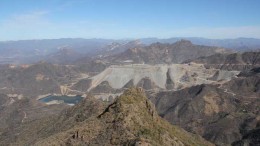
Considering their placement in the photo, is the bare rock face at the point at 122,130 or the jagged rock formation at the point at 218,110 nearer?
the bare rock face at the point at 122,130

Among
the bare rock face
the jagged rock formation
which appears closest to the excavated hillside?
the bare rock face

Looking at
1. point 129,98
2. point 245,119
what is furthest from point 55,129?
point 245,119

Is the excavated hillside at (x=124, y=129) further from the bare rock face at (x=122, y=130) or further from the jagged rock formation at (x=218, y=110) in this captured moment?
the jagged rock formation at (x=218, y=110)

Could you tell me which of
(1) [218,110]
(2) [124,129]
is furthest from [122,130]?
(1) [218,110]

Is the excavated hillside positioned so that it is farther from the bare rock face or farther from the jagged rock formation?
the jagged rock formation

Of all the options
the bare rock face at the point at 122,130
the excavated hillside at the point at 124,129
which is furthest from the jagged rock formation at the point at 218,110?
the bare rock face at the point at 122,130

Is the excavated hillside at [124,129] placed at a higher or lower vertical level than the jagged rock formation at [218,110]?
higher
